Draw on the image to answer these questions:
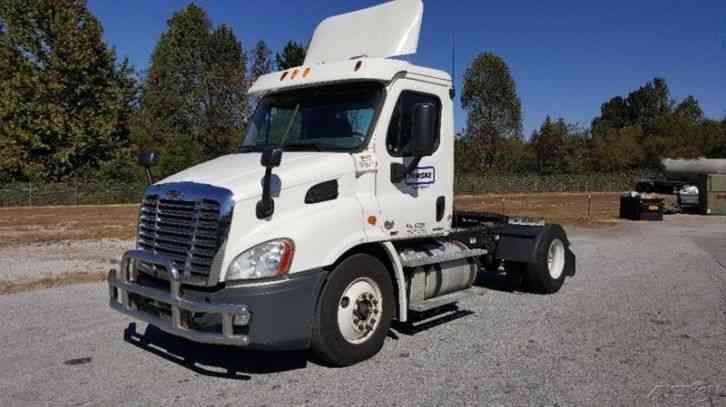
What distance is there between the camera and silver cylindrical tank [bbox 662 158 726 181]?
31.1 metres

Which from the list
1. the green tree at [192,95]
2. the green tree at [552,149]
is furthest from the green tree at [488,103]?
the green tree at [192,95]

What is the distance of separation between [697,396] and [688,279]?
249 inches

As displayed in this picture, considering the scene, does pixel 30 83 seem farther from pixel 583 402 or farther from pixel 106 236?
pixel 583 402

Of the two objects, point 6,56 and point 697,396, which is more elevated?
point 6,56

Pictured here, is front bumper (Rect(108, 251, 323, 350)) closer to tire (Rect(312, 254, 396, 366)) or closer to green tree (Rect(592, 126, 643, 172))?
tire (Rect(312, 254, 396, 366))

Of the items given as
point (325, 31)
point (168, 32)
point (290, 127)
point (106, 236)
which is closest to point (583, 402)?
point (290, 127)

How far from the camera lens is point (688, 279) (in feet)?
33.8

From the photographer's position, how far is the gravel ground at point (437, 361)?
4816 millimetres

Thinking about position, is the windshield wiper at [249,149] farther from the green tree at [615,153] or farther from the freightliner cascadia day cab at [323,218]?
the green tree at [615,153]

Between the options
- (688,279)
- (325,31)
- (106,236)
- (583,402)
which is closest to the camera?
(583,402)

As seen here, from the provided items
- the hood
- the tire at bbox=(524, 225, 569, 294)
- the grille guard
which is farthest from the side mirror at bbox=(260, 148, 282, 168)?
the tire at bbox=(524, 225, 569, 294)

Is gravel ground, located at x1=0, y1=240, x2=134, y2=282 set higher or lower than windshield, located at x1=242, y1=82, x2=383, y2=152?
lower

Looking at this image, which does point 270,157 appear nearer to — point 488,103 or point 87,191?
point 87,191

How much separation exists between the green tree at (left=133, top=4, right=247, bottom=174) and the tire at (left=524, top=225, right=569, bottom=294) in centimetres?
3384
